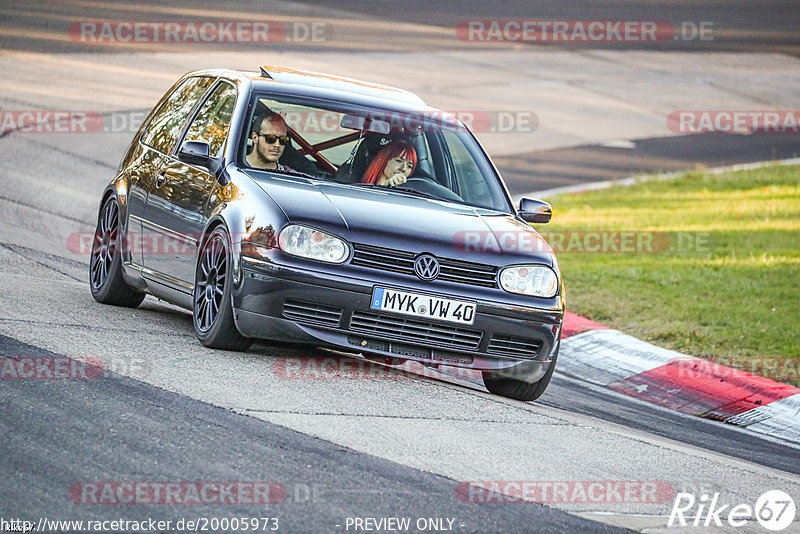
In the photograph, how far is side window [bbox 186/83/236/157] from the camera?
8.13m

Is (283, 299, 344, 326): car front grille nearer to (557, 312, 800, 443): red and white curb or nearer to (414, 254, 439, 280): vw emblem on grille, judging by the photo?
(414, 254, 439, 280): vw emblem on grille

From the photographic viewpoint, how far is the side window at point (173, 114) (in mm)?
8859

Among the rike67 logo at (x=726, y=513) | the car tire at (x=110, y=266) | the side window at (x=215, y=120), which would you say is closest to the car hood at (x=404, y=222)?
the side window at (x=215, y=120)

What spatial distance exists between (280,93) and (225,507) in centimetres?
388

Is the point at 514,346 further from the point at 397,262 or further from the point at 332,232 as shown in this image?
the point at 332,232

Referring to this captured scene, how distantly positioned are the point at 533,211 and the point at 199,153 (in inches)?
81.8

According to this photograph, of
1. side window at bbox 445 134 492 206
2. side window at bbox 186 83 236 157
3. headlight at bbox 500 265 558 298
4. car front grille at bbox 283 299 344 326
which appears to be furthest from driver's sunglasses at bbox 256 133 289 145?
headlight at bbox 500 265 558 298

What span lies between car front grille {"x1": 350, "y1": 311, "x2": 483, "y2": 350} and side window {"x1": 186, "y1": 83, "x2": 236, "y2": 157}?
1.65 metres

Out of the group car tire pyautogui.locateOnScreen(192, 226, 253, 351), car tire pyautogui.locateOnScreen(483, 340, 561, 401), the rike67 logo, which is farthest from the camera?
car tire pyautogui.locateOnScreen(483, 340, 561, 401)

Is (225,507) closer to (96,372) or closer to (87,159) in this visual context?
(96,372)

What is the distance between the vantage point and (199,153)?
7875 millimetres

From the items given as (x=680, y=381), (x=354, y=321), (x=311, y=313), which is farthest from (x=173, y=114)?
(x=680, y=381)

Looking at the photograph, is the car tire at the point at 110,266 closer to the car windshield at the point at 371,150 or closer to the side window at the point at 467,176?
the car windshield at the point at 371,150

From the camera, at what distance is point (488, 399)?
738cm
